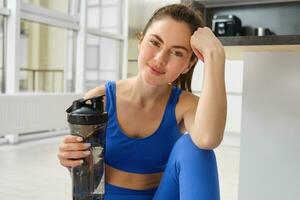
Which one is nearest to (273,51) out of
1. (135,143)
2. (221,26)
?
(135,143)

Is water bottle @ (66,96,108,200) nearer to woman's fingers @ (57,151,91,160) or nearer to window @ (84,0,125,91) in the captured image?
woman's fingers @ (57,151,91,160)

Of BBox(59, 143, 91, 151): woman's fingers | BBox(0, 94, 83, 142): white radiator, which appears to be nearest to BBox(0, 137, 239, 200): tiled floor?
BBox(0, 94, 83, 142): white radiator

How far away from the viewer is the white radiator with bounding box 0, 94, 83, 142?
3197mm

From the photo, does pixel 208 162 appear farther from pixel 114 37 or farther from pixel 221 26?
pixel 114 37

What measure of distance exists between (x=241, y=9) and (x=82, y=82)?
7.53ft

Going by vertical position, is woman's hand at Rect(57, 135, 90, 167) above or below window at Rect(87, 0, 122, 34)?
below

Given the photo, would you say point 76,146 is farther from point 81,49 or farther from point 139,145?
point 81,49

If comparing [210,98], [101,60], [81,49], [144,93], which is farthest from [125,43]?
[210,98]

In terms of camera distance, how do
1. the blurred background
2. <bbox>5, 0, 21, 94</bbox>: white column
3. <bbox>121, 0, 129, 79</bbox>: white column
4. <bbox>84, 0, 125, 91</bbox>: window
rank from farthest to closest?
<bbox>121, 0, 129, 79</bbox>: white column → <bbox>84, 0, 125, 91</bbox>: window → <bbox>5, 0, 21, 94</bbox>: white column → the blurred background

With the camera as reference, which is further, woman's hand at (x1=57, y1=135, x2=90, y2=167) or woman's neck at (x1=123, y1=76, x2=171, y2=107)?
woman's neck at (x1=123, y1=76, x2=171, y2=107)

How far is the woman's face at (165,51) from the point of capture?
3.02 ft

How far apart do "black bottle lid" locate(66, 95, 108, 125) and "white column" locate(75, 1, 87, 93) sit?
3.59 m

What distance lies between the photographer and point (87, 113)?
76 cm

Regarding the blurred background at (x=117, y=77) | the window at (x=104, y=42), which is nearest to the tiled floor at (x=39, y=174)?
the blurred background at (x=117, y=77)
